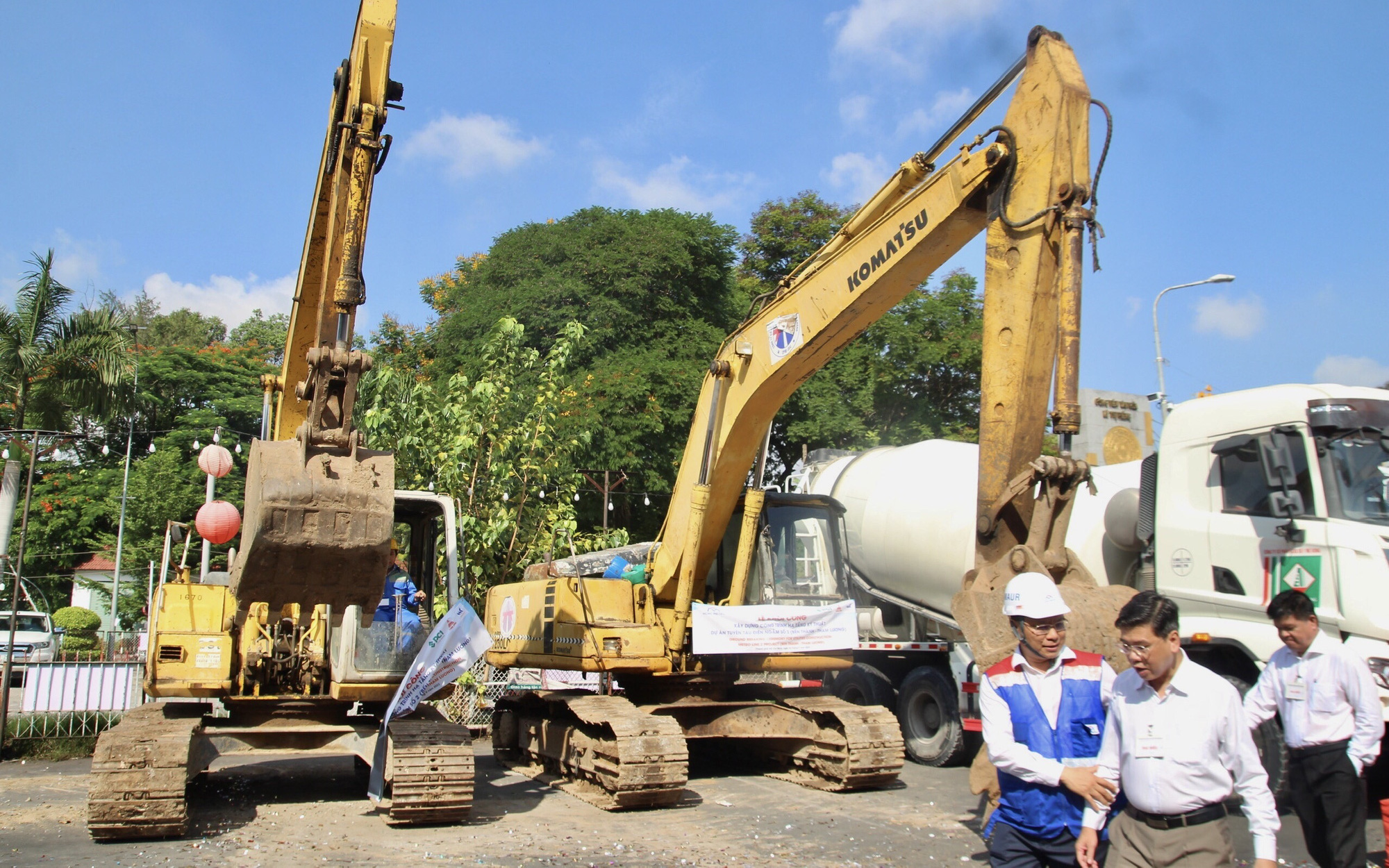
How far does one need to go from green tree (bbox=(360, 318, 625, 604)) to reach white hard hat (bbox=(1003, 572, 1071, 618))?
12.5m

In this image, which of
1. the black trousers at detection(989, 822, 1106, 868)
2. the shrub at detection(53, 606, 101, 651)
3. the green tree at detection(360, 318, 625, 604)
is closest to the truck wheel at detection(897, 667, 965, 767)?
the green tree at detection(360, 318, 625, 604)

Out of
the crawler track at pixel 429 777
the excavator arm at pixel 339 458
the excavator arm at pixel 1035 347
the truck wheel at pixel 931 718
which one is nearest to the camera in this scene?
the excavator arm at pixel 1035 347

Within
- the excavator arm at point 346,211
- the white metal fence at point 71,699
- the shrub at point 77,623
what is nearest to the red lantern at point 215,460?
the excavator arm at point 346,211

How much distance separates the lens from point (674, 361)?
24.7 meters

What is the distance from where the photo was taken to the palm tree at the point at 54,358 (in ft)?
60.9

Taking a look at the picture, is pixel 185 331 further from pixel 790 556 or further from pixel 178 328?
pixel 790 556

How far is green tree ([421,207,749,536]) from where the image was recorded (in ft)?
77.0

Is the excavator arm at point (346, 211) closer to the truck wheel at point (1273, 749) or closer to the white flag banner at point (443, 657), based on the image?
the white flag banner at point (443, 657)

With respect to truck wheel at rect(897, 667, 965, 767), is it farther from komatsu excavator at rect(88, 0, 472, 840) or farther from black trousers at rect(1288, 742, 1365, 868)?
black trousers at rect(1288, 742, 1365, 868)

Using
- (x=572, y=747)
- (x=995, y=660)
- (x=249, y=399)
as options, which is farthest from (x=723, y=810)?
(x=249, y=399)

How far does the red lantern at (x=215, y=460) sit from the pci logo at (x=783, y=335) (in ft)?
17.7

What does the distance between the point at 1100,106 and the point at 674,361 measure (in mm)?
17811

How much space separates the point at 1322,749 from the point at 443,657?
5412mm

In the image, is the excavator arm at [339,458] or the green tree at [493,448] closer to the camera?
the excavator arm at [339,458]
